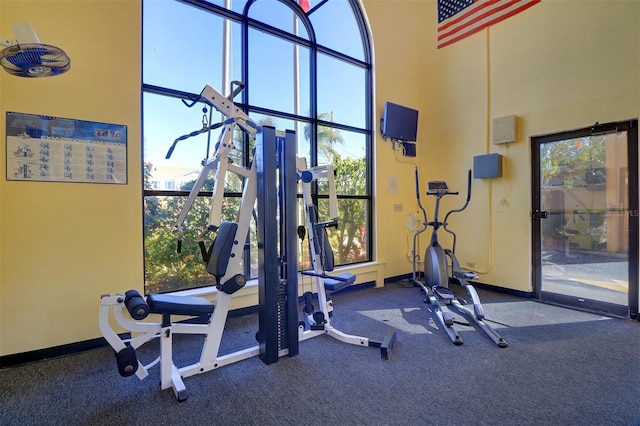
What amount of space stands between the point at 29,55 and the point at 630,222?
5575 mm

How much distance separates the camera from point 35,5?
2537mm

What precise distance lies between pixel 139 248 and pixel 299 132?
250cm

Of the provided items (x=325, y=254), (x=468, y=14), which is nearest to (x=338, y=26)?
(x=468, y=14)

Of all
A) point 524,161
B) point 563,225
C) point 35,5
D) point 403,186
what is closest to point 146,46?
point 35,5

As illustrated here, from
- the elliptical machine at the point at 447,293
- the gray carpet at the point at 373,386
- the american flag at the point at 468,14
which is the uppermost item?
the american flag at the point at 468,14

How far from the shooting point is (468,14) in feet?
15.9

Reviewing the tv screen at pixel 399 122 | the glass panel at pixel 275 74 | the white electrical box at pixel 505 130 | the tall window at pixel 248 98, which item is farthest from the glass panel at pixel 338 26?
the white electrical box at pixel 505 130

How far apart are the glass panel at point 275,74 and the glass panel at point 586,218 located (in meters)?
3.42

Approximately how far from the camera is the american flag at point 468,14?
174 inches

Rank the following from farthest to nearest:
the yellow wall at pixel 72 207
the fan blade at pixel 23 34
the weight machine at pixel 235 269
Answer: the yellow wall at pixel 72 207
the weight machine at pixel 235 269
the fan blade at pixel 23 34

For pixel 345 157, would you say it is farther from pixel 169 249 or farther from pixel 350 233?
Result: pixel 169 249

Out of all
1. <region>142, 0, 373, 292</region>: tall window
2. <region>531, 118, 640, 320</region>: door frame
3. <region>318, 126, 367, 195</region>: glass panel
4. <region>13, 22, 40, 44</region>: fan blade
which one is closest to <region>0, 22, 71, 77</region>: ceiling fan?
<region>13, 22, 40, 44</region>: fan blade

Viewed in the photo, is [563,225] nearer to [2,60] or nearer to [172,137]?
[172,137]

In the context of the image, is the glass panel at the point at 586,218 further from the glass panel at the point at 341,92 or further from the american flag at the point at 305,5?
the american flag at the point at 305,5
